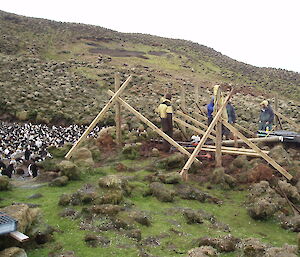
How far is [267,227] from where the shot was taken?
11.3 metres

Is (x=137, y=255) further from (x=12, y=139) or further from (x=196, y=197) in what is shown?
(x=12, y=139)

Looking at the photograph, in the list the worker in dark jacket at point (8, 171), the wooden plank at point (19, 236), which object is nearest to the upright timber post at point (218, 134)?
the worker in dark jacket at point (8, 171)

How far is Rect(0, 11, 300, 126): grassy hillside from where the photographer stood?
109ft

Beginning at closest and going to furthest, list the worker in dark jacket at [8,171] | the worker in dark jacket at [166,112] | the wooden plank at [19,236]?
the wooden plank at [19,236]
the worker in dark jacket at [8,171]
the worker in dark jacket at [166,112]

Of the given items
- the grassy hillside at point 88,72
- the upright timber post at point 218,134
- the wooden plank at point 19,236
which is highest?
the grassy hillside at point 88,72

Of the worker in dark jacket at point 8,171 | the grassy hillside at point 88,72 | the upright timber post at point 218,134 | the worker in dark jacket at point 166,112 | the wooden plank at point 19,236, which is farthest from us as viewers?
the grassy hillside at point 88,72

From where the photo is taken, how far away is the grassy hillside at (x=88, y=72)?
33.3 meters

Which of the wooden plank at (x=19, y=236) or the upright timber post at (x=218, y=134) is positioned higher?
the upright timber post at (x=218, y=134)

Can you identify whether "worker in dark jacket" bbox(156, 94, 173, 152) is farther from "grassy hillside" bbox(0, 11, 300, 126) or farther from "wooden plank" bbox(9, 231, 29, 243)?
"grassy hillside" bbox(0, 11, 300, 126)

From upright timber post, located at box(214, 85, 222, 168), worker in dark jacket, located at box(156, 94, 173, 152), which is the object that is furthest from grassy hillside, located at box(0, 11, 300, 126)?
upright timber post, located at box(214, 85, 222, 168)

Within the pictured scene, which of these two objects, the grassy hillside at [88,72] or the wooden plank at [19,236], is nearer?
the wooden plank at [19,236]

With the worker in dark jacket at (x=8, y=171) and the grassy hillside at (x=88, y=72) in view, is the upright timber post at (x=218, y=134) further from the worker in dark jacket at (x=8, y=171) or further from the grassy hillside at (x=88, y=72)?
the grassy hillside at (x=88, y=72)

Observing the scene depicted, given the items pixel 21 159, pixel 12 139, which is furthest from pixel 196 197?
pixel 12 139

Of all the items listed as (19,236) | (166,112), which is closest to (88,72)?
(166,112)
